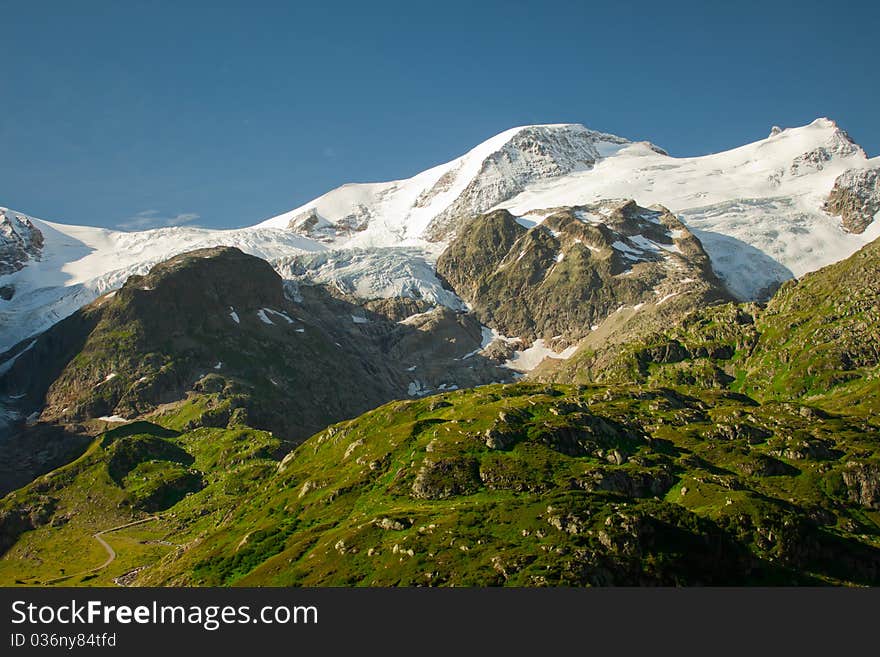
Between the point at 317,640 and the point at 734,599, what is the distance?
45.7 meters

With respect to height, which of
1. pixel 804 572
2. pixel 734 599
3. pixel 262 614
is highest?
pixel 262 614

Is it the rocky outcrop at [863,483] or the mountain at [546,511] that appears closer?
the mountain at [546,511]

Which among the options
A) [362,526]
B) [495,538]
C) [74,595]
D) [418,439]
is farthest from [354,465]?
[74,595]

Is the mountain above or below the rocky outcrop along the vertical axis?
above

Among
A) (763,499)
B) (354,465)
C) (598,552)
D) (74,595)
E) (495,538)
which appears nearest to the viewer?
(74,595)

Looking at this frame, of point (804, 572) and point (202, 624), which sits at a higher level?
point (202, 624)

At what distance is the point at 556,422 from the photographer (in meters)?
173

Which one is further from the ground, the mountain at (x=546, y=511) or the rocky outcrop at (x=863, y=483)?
the mountain at (x=546, y=511)

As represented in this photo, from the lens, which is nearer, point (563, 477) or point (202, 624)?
point (202, 624)

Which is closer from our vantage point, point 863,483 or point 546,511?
point 546,511

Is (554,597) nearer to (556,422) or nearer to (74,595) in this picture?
(74,595)

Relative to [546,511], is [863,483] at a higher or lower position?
lower

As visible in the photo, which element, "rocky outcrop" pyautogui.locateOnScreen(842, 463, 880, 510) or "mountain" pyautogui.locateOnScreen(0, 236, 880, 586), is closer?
"mountain" pyautogui.locateOnScreen(0, 236, 880, 586)

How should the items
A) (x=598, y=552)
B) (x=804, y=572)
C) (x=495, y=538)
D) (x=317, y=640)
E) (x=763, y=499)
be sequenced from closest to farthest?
(x=317, y=640) → (x=598, y=552) → (x=495, y=538) → (x=804, y=572) → (x=763, y=499)
